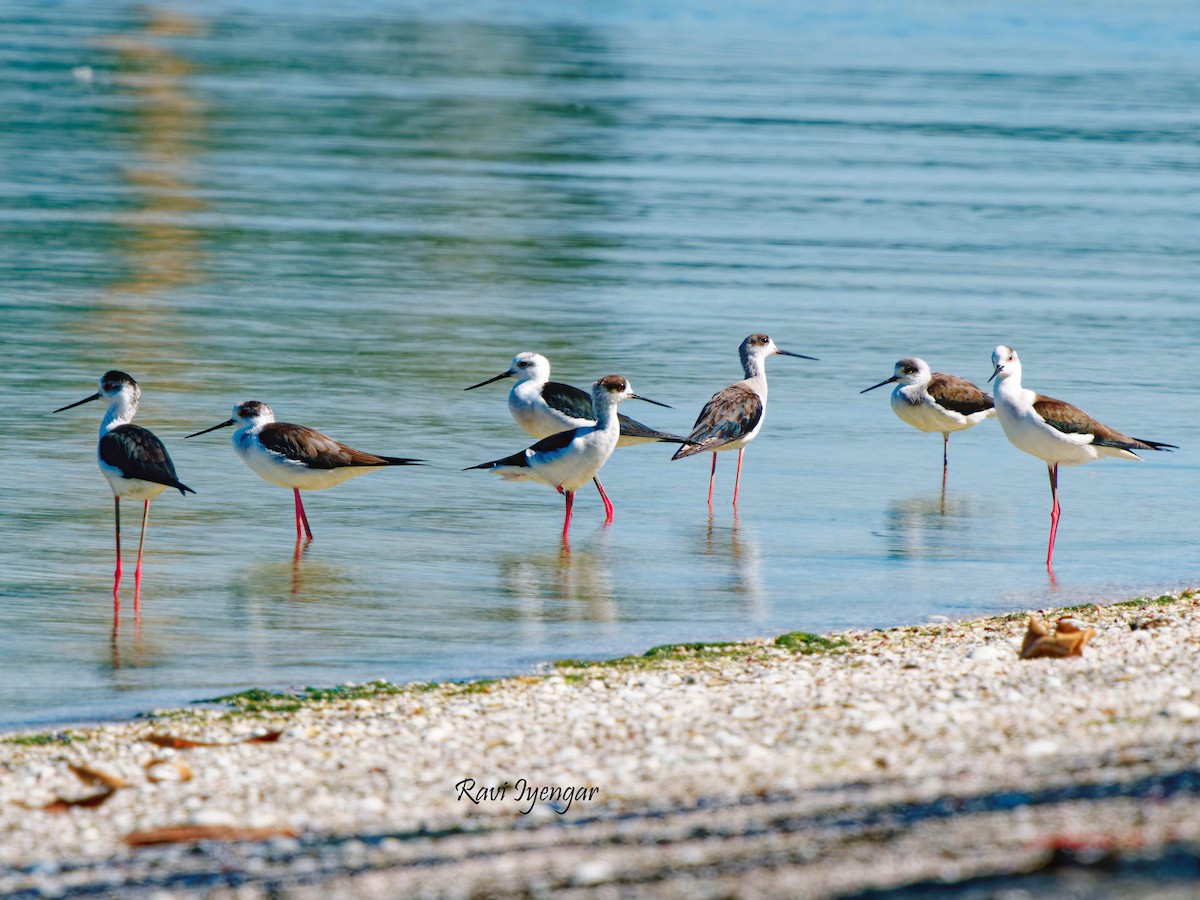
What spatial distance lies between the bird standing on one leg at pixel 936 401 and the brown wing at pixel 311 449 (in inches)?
149

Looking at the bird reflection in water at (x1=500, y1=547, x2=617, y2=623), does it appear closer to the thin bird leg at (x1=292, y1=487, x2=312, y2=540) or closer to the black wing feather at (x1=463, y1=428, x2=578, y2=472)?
the black wing feather at (x1=463, y1=428, x2=578, y2=472)

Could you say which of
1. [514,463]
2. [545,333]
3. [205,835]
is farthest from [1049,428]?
[205,835]

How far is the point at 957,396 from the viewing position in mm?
12453

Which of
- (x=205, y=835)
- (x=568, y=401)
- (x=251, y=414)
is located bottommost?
(x=205, y=835)

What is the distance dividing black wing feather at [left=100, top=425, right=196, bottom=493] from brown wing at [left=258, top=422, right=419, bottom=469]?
80cm

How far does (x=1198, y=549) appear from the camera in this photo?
10.3 m

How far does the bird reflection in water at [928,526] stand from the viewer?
10312 millimetres

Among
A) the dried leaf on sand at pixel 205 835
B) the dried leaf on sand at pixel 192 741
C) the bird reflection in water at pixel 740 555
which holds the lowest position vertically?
the bird reflection in water at pixel 740 555

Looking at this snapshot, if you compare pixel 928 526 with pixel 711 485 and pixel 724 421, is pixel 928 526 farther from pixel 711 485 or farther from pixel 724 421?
pixel 724 421

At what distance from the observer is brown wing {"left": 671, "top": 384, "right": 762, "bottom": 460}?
38.1 ft

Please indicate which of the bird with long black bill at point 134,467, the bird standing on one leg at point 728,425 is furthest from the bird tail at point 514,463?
the bird with long black bill at point 134,467

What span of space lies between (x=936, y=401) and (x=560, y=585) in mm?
3851

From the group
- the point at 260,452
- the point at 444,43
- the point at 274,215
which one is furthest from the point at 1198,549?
the point at 444,43

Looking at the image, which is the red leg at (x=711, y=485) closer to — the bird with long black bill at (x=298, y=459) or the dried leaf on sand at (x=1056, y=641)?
the bird with long black bill at (x=298, y=459)
